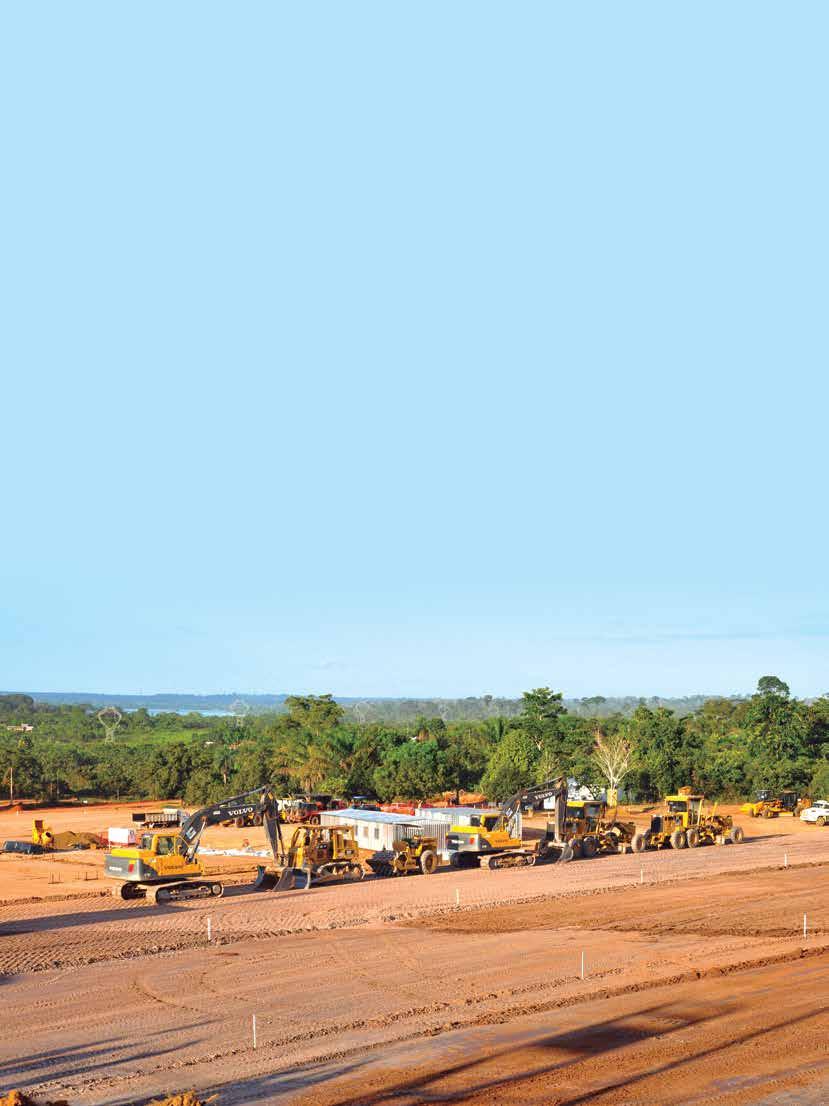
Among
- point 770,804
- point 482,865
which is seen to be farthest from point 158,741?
point 482,865

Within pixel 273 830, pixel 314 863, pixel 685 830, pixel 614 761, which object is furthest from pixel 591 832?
pixel 614 761

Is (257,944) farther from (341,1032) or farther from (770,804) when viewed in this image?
(770,804)

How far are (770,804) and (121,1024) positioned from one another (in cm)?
6668

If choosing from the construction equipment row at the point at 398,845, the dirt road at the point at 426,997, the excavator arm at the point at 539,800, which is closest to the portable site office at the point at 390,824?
the construction equipment row at the point at 398,845

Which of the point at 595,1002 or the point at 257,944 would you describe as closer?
the point at 595,1002

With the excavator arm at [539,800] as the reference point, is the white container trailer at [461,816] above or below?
below

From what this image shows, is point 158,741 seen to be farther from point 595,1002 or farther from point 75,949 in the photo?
point 595,1002

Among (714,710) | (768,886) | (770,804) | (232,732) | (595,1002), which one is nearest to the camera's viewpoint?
(595,1002)

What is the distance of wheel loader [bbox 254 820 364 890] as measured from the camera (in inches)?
1960

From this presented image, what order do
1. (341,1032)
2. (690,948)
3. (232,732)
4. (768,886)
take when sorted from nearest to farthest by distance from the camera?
(341,1032) < (690,948) < (768,886) < (232,732)

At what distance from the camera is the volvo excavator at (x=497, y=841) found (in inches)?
2207

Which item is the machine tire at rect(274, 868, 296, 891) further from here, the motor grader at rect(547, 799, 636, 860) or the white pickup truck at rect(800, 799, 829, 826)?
the white pickup truck at rect(800, 799, 829, 826)

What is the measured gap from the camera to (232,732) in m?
163

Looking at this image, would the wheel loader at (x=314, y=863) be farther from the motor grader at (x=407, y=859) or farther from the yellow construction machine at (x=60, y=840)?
the yellow construction machine at (x=60, y=840)
